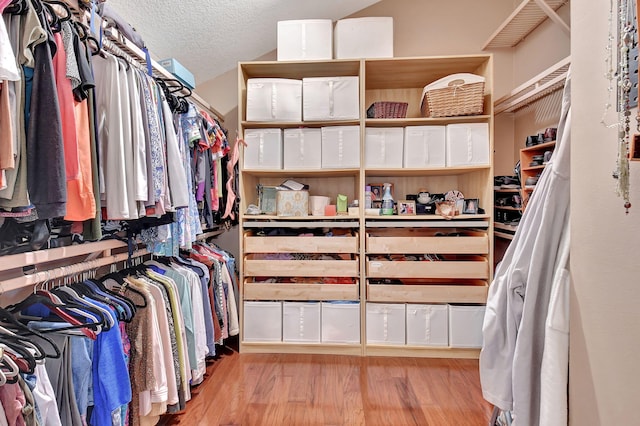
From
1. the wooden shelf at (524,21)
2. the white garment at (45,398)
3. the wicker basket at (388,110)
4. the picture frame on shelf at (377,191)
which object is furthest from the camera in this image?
the picture frame on shelf at (377,191)

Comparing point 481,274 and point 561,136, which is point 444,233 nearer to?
point 481,274

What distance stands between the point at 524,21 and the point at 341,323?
2.56 m

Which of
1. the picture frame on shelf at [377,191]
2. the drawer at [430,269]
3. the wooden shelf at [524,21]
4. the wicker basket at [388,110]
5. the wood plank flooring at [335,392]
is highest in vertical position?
the wooden shelf at [524,21]

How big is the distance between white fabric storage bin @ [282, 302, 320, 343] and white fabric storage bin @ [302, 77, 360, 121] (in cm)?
136

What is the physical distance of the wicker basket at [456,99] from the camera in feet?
7.70

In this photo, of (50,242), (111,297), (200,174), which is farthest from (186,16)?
(111,297)

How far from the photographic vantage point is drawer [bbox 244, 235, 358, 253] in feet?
7.97

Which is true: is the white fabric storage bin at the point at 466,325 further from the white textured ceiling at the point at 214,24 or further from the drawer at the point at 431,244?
the white textured ceiling at the point at 214,24

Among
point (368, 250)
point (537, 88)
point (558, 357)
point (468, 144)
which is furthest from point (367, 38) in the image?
point (558, 357)

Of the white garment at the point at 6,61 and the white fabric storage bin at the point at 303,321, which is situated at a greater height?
the white garment at the point at 6,61

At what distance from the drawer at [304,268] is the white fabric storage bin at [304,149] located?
2.29 ft

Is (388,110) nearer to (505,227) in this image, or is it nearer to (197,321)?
(505,227)

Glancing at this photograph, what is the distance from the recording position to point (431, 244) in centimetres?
238

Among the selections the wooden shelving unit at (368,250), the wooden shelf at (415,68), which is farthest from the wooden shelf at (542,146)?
the wooden shelf at (415,68)
